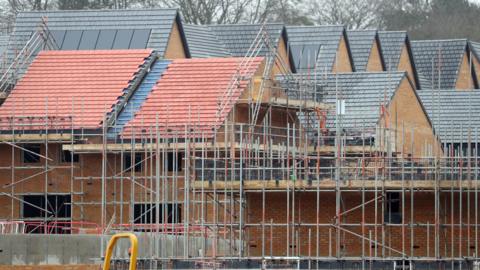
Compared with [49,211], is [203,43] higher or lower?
higher

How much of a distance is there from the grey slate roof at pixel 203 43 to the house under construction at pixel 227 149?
0.14 meters

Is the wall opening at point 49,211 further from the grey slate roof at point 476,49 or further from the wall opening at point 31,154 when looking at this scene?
the grey slate roof at point 476,49

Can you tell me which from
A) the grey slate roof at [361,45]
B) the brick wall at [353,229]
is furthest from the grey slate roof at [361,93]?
the brick wall at [353,229]

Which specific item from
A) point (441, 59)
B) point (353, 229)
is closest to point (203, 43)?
point (441, 59)

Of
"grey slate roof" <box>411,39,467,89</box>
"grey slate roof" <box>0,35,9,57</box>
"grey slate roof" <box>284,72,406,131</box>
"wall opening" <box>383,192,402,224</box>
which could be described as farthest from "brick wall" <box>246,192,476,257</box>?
"grey slate roof" <box>411,39,467,89</box>

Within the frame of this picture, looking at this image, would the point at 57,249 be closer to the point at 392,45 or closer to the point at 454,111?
the point at 454,111

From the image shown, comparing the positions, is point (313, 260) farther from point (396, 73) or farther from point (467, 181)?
point (396, 73)

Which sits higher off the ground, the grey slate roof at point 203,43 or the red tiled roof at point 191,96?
the grey slate roof at point 203,43

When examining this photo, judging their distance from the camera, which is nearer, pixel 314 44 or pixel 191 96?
pixel 191 96

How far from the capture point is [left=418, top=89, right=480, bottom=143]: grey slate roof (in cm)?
6444

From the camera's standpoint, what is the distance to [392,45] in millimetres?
75125

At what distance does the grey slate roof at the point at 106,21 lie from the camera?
203 feet

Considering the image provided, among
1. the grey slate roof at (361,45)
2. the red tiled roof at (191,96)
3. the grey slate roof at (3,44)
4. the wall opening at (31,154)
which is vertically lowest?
the wall opening at (31,154)

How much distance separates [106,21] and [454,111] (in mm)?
12020
